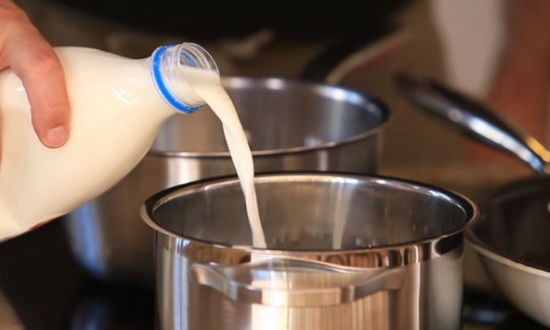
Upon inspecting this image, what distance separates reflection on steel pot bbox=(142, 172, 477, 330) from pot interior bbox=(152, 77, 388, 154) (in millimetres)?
253

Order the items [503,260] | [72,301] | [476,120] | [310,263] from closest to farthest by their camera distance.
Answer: [310,263], [503,260], [72,301], [476,120]

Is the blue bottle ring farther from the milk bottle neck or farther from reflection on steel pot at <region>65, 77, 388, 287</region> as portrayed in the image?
reflection on steel pot at <region>65, 77, 388, 287</region>

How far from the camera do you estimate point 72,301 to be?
2.84 feet

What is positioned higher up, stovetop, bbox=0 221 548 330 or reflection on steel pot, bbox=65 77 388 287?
reflection on steel pot, bbox=65 77 388 287

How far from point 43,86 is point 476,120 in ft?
1.68

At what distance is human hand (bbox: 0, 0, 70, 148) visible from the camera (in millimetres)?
672

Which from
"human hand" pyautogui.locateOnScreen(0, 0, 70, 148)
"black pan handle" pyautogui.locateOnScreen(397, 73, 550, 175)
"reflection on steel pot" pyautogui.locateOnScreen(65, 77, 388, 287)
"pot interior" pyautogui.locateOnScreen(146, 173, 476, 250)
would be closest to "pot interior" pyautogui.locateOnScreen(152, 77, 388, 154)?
"reflection on steel pot" pyautogui.locateOnScreen(65, 77, 388, 287)

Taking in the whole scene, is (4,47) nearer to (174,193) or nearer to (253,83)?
(174,193)

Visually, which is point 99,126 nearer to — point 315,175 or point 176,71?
point 176,71

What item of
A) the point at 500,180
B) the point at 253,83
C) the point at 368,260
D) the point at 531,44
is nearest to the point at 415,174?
the point at 500,180

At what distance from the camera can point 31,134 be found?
0.71m

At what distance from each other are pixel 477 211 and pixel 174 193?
0.21m

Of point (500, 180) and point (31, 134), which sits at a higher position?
point (31, 134)

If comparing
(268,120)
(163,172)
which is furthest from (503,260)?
(268,120)
